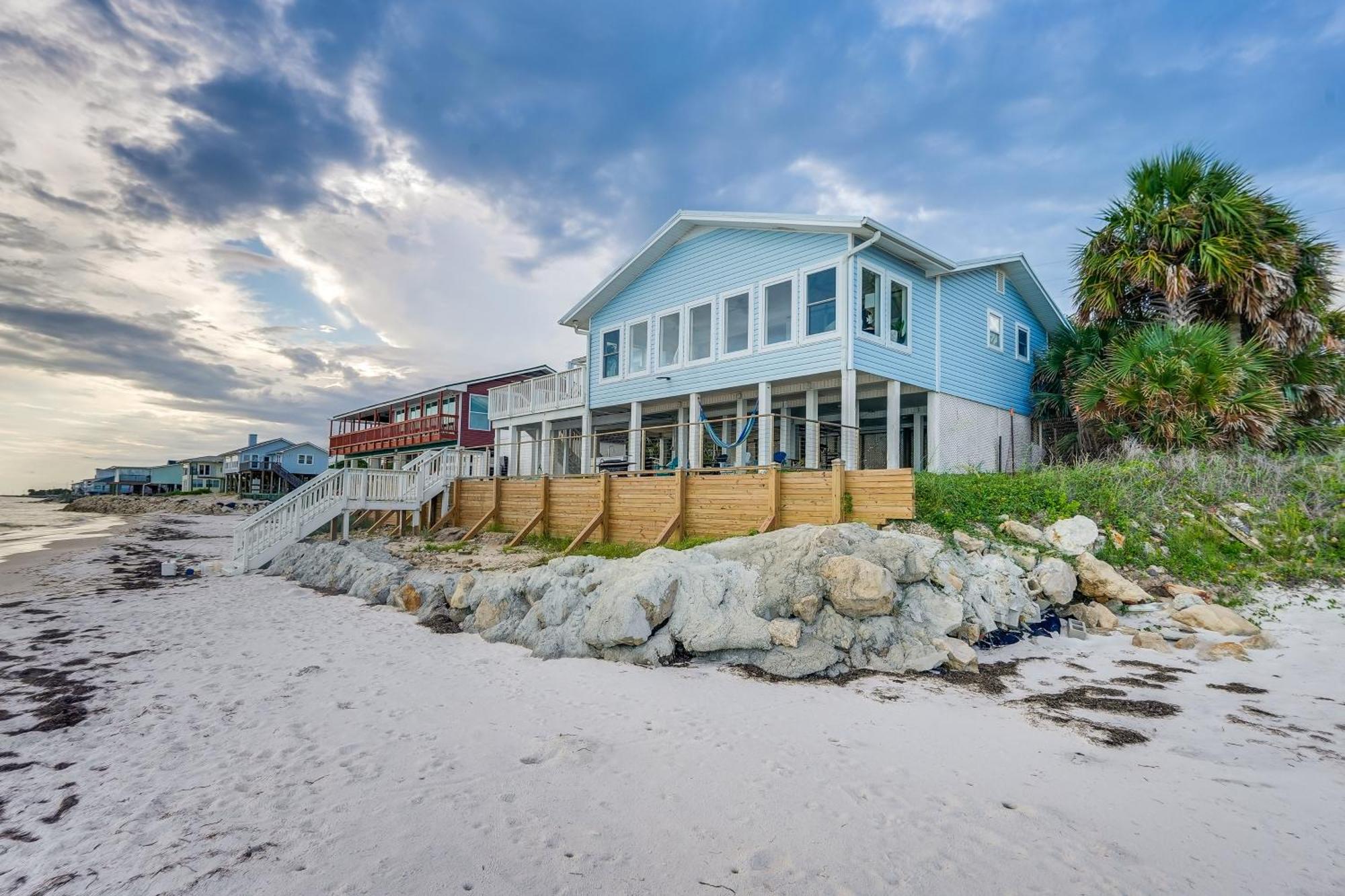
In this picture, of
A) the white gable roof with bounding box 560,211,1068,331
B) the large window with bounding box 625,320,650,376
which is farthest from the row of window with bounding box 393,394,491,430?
the large window with bounding box 625,320,650,376

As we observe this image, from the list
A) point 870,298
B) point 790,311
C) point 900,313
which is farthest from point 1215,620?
point 790,311

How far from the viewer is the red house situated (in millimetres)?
30359

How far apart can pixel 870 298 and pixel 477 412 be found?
22596 millimetres

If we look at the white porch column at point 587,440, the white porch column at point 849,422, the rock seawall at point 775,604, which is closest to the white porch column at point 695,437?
the white porch column at point 587,440

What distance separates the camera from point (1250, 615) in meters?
7.77

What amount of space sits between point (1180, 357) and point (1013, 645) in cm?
899

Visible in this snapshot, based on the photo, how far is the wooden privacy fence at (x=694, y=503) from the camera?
9.20m

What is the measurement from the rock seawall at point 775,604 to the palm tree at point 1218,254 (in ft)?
32.2

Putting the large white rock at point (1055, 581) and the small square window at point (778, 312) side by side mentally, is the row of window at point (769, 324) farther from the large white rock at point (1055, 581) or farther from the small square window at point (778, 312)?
the large white rock at point (1055, 581)

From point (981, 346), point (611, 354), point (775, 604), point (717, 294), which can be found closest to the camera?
point (775, 604)

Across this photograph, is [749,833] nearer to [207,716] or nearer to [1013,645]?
[207,716]

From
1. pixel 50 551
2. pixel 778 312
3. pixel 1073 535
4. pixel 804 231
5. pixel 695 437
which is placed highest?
pixel 804 231

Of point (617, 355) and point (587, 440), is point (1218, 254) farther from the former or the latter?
point (587, 440)

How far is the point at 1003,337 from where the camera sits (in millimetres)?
16469
